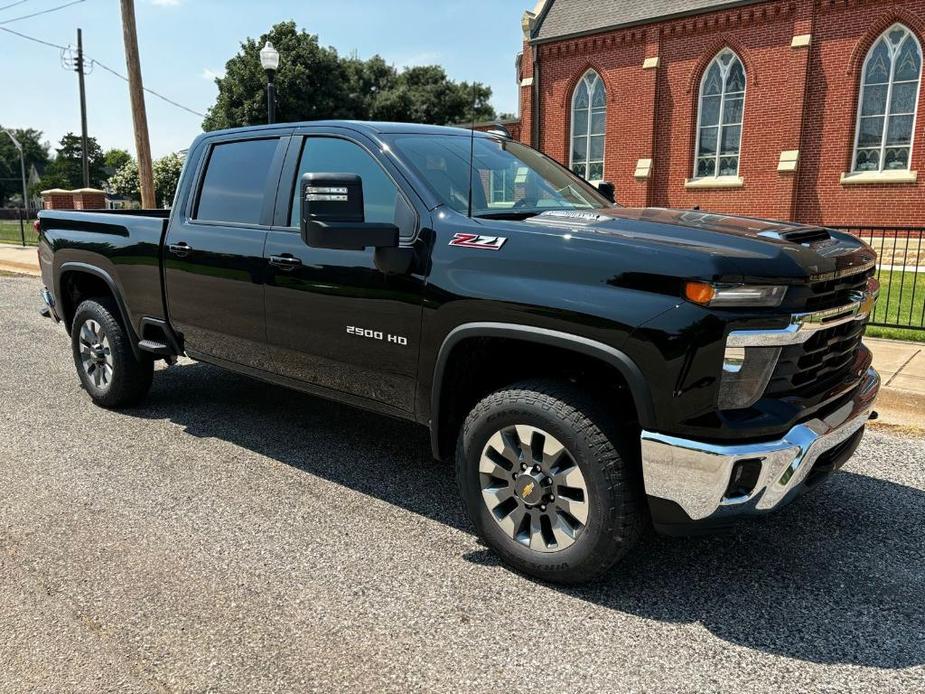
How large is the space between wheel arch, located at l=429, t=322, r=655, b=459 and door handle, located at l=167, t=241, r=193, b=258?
2189 mm

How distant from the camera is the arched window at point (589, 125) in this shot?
2278cm

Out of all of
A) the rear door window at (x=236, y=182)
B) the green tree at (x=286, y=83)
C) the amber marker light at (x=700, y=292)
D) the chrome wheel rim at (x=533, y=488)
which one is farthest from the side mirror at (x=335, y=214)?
the green tree at (x=286, y=83)

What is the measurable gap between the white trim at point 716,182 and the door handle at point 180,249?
60.1 feet

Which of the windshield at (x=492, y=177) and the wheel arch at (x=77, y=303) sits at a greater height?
the windshield at (x=492, y=177)

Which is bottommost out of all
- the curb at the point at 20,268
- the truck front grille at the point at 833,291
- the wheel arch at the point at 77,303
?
the curb at the point at 20,268

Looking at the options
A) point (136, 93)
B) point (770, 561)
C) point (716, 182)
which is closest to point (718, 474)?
point (770, 561)

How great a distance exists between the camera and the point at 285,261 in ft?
13.3

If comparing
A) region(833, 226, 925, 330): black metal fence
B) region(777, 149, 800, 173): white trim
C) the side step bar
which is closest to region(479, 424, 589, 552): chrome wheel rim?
the side step bar

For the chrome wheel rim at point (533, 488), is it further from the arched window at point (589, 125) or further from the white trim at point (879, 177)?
the arched window at point (589, 125)

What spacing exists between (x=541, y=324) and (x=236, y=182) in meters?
2.52

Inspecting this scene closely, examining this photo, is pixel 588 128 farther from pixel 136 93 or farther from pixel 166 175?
pixel 166 175

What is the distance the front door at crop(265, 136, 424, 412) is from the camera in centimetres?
357

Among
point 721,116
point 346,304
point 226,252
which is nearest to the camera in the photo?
point 346,304

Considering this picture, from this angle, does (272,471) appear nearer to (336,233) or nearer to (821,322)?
(336,233)
